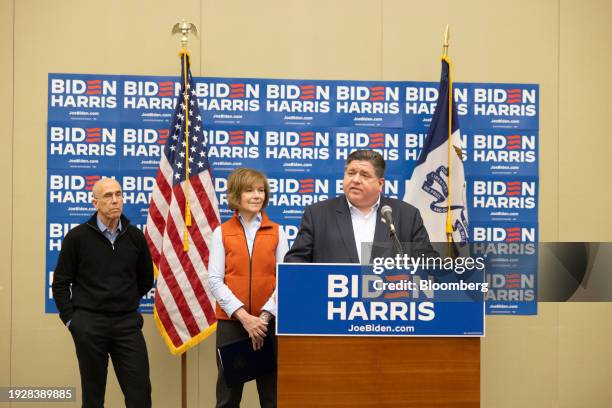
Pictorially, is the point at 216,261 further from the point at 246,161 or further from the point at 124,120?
the point at 124,120

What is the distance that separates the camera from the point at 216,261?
352cm

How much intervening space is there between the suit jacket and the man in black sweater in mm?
1074

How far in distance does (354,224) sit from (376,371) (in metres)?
0.85

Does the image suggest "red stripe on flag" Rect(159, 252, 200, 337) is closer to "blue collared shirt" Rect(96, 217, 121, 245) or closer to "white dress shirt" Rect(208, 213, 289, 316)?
"blue collared shirt" Rect(96, 217, 121, 245)

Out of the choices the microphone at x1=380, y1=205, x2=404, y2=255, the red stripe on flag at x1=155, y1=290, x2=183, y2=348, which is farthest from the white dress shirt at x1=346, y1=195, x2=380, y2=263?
the red stripe on flag at x1=155, y1=290, x2=183, y2=348

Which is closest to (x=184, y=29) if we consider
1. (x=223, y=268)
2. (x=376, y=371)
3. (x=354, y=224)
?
(x=223, y=268)

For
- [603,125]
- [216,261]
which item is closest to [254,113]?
[216,261]

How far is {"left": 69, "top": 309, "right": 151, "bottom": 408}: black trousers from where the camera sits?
3.60m

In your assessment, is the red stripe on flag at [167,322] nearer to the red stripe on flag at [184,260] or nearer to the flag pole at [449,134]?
the red stripe on flag at [184,260]

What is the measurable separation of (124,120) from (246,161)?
0.88 meters

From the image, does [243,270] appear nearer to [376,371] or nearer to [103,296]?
[103,296]

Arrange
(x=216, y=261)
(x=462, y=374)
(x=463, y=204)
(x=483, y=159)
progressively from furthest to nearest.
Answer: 1. (x=483, y=159)
2. (x=463, y=204)
3. (x=216, y=261)
4. (x=462, y=374)

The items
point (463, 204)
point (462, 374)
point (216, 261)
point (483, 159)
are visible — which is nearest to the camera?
point (462, 374)

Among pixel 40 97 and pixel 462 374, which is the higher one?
pixel 40 97
